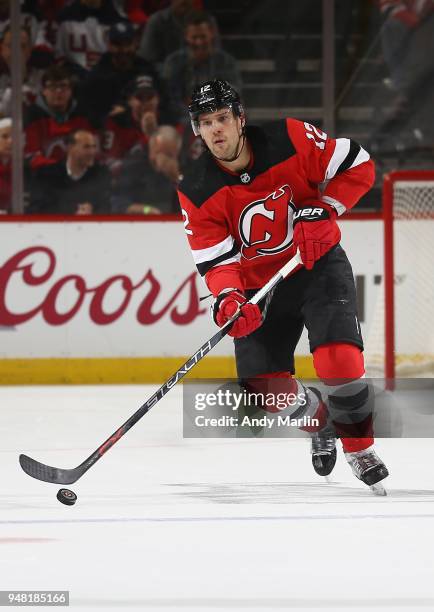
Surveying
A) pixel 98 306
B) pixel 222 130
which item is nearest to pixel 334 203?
pixel 222 130

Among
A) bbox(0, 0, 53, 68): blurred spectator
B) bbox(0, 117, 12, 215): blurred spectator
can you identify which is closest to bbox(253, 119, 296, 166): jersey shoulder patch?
bbox(0, 117, 12, 215): blurred spectator

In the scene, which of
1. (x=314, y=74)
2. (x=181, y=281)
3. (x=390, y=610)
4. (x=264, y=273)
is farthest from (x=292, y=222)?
(x=314, y=74)

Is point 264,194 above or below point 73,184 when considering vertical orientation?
below

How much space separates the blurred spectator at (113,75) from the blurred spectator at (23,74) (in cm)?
29

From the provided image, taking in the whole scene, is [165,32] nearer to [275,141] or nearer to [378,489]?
[275,141]

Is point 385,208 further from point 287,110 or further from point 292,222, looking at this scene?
point 292,222

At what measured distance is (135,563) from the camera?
2.13 m

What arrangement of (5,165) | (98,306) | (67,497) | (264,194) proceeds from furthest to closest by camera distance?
(5,165) < (98,306) < (264,194) < (67,497)

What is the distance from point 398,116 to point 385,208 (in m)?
1.14

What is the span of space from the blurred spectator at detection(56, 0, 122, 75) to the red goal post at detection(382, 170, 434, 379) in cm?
202

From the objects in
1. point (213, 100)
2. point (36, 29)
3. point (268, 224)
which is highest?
point (36, 29)

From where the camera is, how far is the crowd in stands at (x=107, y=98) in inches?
256

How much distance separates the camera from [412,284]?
5.68m

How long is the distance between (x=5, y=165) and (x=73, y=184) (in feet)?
1.18
